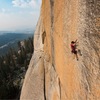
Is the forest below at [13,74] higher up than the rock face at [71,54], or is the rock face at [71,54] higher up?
the rock face at [71,54]

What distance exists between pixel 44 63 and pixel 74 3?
37.3 feet

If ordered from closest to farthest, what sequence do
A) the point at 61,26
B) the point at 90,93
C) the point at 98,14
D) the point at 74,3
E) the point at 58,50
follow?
the point at 98,14, the point at 90,93, the point at 74,3, the point at 61,26, the point at 58,50

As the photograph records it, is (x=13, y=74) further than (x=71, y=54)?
Yes

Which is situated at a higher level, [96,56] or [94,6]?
[94,6]

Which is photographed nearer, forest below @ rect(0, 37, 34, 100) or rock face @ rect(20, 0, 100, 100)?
rock face @ rect(20, 0, 100, 100)

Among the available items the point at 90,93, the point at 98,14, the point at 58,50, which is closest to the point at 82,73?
the point at 90,93

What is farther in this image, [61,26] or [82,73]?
[61,26]

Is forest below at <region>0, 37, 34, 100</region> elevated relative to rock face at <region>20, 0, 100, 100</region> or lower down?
lower down

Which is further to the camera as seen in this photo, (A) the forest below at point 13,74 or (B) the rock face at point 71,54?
(A) the forest below at point 13,74

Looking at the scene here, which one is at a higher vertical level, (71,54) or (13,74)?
(71,54)

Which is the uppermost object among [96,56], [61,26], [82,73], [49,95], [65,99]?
[61,26]

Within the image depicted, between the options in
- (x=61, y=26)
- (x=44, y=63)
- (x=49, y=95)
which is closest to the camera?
(x=61, y=26)

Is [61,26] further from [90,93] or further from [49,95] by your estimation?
[49,95]

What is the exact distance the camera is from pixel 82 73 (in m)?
11.1
